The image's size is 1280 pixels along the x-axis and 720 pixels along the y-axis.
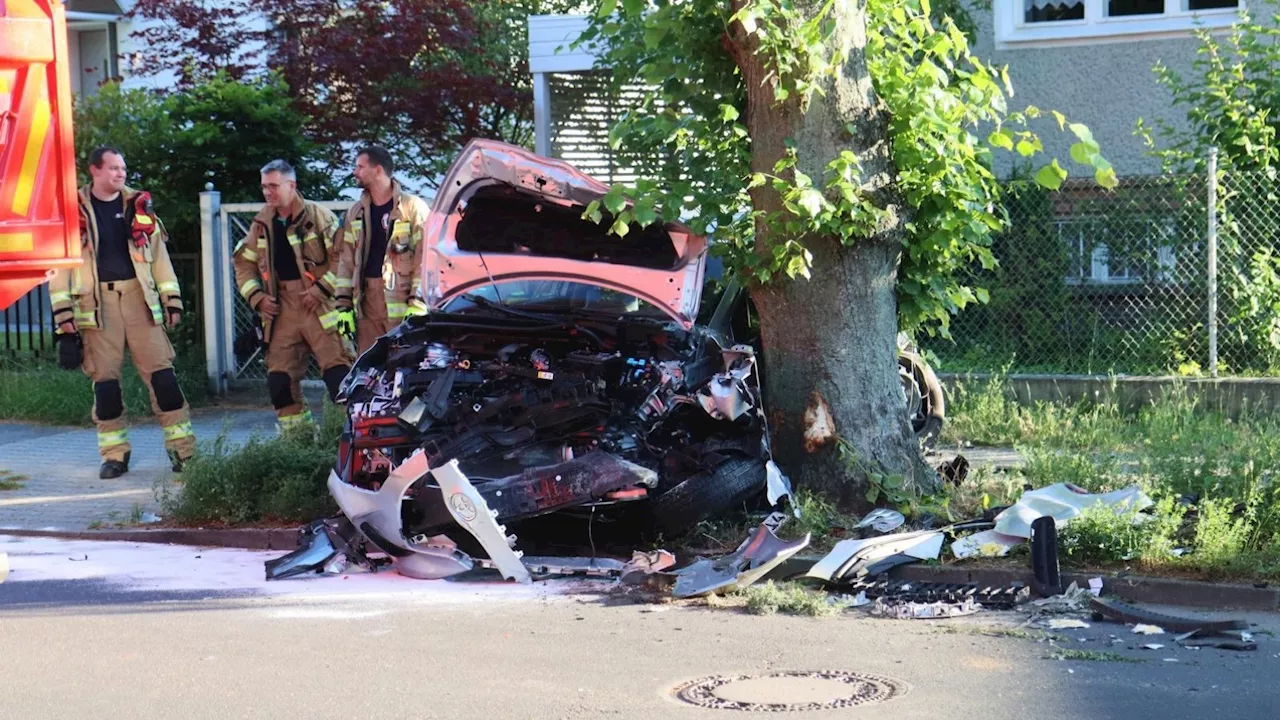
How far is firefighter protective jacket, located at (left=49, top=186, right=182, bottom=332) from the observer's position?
984cm

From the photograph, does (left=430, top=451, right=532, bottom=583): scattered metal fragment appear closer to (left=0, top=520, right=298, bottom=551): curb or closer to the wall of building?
(left=0, top=520, right=298, bottom=551): curb

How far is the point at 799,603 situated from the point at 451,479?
1685mm

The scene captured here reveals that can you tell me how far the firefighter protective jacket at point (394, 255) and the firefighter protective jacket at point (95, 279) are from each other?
1135 millimetres

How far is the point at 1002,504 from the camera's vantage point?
25.4 ft

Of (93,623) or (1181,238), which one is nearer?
(93,623)

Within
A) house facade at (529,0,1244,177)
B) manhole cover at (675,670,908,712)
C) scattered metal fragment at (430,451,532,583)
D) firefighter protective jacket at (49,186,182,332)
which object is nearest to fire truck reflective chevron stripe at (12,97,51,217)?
manhole cover at (675,670,908,712)

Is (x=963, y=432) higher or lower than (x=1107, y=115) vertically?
lower

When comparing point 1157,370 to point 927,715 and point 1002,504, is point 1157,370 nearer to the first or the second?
point 1002,504

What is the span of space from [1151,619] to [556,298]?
3.48 meters

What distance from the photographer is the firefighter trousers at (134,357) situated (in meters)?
10.1

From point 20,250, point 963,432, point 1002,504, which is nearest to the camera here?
point 20,250

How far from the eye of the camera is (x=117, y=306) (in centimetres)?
1010

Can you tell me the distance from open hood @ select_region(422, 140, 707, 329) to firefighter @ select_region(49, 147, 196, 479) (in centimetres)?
325

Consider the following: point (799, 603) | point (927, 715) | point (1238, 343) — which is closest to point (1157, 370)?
point (1238, 343)
